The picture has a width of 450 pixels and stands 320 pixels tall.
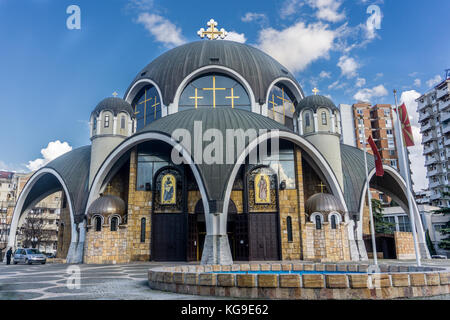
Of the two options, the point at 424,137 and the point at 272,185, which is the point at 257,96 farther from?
the point at 424,137

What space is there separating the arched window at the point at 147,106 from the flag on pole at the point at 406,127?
17.4 metres

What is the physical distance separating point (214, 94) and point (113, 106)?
21.8 feet

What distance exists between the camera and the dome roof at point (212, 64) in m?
27.5

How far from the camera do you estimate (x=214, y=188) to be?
19.2m

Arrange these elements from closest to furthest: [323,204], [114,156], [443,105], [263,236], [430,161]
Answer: [263,236] → [323,204] → [114,156] → [443,105] → [430,161]

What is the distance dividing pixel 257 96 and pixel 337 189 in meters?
8.51

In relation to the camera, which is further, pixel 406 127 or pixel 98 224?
pixel 98 224

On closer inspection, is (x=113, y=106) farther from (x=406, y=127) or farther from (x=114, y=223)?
(x=406, y=127)

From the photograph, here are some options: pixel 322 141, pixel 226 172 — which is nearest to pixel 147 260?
pixel 226 172

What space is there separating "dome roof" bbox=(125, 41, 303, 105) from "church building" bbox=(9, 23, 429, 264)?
47.0 inches

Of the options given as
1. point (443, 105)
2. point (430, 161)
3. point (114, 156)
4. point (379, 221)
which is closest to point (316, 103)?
point (114, 156)

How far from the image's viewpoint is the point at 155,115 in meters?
28.1

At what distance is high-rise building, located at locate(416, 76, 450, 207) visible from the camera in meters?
54.5

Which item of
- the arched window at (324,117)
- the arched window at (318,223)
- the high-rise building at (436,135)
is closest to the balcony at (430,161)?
the high-rise building at (436,135)
